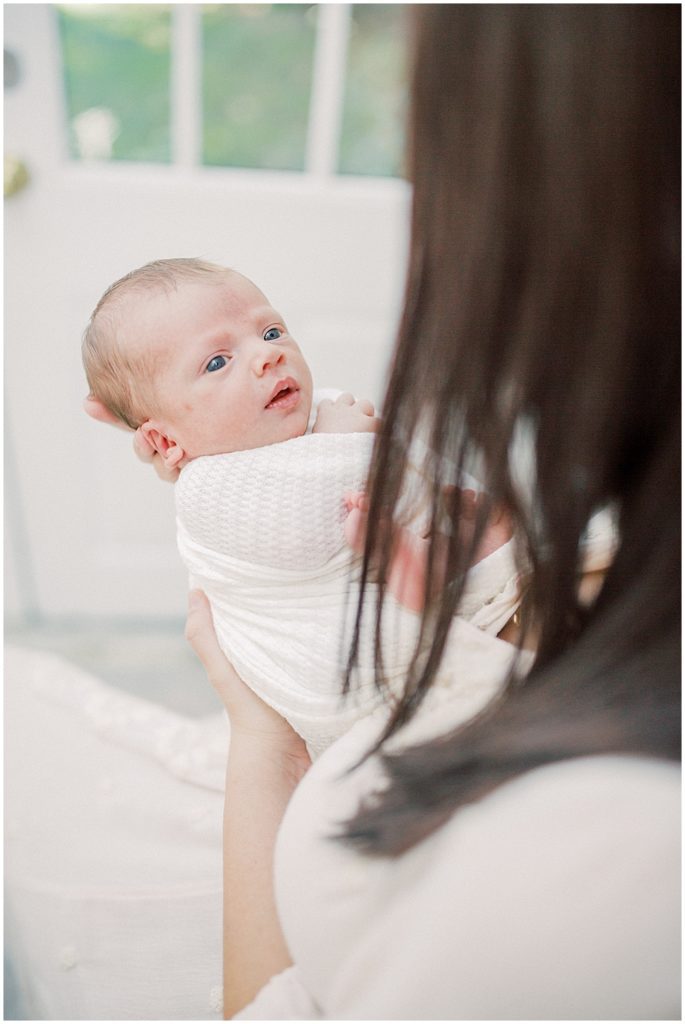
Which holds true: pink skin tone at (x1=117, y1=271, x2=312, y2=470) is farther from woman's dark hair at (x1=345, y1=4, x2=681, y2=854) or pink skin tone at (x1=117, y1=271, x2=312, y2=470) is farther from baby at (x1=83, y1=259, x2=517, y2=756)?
woman's dark hair at (x1=345, y1=4, x2=681, y2=854)

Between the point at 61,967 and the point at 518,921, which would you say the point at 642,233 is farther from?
the point at 61,967

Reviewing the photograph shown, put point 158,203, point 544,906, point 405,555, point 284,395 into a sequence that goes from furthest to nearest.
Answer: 1. point 158,203
2. point 284,395
3. point 405,555
4. point 544,906

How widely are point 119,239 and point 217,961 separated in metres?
0.95

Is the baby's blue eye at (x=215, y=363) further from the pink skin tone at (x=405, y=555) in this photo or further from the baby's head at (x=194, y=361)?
the pink skin tone at (x=405, y=555)

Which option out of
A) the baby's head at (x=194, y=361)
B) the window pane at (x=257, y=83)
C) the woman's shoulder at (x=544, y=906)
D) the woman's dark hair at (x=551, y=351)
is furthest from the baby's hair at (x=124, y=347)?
the window pane at (x=257, y=83)

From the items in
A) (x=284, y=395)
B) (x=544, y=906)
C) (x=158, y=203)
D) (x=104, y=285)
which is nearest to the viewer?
(x=544, y=906)

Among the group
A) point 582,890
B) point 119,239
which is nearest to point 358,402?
point 582,890

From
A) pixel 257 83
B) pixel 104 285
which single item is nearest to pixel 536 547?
pixel 104 285

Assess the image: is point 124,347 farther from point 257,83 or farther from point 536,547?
point 257,83

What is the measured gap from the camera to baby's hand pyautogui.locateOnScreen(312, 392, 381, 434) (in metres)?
0.64

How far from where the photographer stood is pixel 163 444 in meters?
0.64

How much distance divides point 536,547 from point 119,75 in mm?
986

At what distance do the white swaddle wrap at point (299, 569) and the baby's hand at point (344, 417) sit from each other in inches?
1.3

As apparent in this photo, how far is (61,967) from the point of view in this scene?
63 cm
